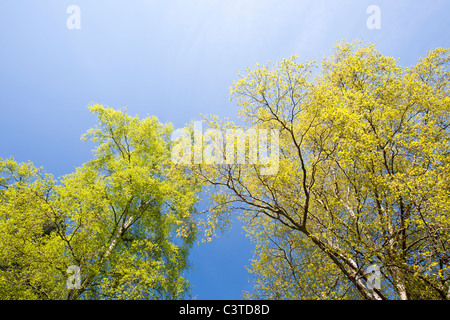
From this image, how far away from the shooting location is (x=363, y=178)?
774cm

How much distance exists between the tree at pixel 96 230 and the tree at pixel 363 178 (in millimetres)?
4007

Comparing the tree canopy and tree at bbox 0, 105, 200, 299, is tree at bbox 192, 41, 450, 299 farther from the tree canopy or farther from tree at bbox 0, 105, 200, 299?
tree at bbox 0, 105, 200, 299

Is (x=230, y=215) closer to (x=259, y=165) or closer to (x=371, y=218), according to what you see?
(x=259, y=165)

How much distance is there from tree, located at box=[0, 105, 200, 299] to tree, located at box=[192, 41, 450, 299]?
4007mm

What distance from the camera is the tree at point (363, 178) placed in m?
6.61

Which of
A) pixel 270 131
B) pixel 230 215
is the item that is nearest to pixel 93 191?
pixel 230 215

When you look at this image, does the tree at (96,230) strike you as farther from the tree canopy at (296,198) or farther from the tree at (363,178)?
the tree at (363,178)

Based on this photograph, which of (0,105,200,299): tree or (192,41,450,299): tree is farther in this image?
(0,105,200,299): tree

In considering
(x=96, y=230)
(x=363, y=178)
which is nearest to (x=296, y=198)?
(x=363, y=178)

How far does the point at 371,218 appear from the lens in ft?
31.2

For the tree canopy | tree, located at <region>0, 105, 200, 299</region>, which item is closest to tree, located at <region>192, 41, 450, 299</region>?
the tree canopy

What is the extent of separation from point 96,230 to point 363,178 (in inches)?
427

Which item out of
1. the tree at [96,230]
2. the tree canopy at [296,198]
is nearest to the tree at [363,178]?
the tree canopy at [296,198]

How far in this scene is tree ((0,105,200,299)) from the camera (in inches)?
340
